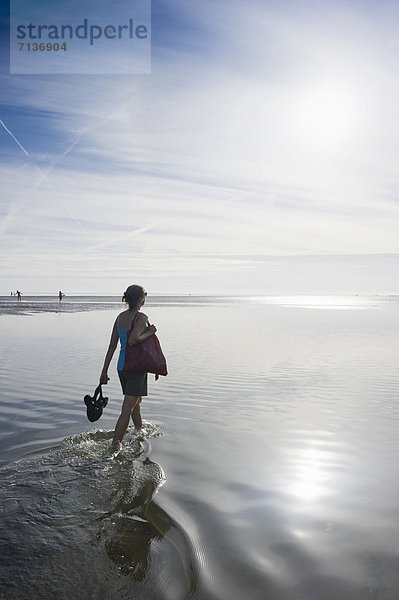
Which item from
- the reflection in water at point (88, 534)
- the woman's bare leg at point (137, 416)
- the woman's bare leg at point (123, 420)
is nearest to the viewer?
the reflection in water at point (88, 534)

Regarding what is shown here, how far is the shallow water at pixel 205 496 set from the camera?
386 centimetres

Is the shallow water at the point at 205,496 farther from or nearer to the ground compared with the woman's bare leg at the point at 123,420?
nearer to the ground

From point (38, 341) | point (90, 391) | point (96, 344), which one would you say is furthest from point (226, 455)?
point (38, 341)

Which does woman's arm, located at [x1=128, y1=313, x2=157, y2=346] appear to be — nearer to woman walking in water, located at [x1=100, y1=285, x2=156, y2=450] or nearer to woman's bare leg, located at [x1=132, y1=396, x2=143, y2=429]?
woman walking in water, located at [x1=100, y1=285, x2=156, y2=450]

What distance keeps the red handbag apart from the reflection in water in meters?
1.42

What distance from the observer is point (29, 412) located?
9.34 meters

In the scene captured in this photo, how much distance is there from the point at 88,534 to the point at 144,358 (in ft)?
9.86

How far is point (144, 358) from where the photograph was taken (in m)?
7.15

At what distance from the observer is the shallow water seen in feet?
12.6

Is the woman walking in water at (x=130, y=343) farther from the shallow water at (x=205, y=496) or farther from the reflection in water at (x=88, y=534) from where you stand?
the reflection in water at (x=88, y=534)

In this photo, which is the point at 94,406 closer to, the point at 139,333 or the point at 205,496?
the point at 139,333

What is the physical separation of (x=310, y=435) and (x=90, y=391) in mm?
5956

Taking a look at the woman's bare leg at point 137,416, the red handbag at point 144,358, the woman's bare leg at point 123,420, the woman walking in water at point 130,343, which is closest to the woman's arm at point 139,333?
the woman walking in water at point 130,343

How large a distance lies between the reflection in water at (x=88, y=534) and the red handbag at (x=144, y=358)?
142 centimetres
